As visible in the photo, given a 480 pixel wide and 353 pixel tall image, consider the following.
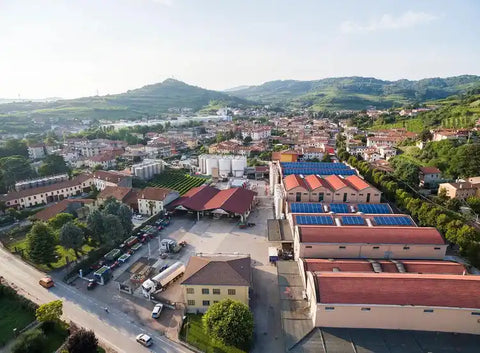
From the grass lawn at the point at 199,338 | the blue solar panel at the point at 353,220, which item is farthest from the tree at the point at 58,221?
the blue solar panel at the point at 353,220

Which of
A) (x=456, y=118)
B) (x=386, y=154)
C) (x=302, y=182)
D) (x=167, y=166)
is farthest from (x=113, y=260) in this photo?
(x=456, y=118)

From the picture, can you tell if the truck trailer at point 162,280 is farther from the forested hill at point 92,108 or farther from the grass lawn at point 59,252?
the forested hill at point 92,108

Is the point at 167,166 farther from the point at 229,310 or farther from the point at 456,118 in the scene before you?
the point at 456,118

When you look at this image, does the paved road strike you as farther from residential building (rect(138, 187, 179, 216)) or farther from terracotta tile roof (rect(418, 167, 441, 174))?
terracotta tile roof (rect(418, 167, 441, 174))

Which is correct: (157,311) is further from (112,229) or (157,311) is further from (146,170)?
(146,170)

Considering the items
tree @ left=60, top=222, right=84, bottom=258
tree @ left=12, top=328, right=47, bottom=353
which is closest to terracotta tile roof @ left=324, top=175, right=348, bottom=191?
tree @ left=60, top=222, right=84, bottom=258

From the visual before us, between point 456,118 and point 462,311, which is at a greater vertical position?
point 456,118
